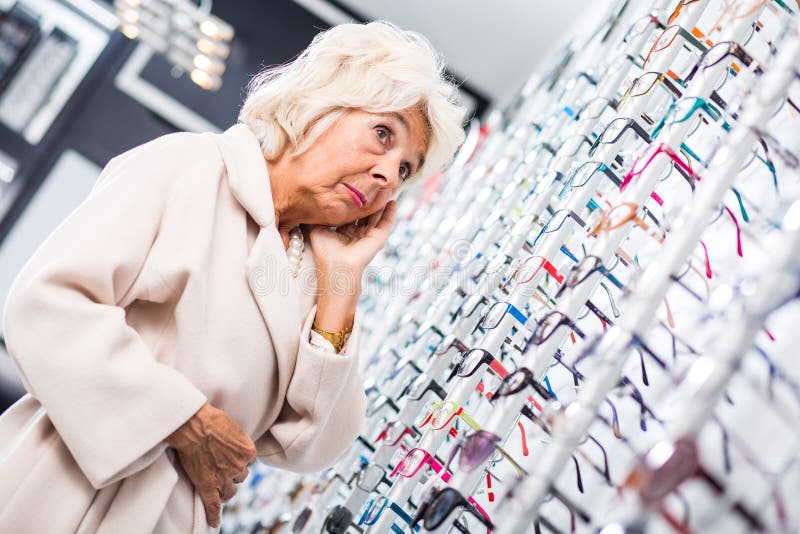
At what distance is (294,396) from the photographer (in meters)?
1.21

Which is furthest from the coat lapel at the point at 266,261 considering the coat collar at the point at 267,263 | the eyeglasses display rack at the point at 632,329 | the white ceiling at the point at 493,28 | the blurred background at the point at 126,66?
the blurred background at the point at 126,66

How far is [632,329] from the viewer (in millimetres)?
820

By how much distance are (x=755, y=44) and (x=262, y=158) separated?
1.04 m

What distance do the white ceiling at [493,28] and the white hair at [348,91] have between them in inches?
83.2

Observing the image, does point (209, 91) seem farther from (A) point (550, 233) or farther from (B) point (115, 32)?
(A) point (550, 233)

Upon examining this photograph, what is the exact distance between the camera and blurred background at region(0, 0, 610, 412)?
150 inches

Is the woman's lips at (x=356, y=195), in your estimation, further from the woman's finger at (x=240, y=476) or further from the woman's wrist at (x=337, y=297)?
the woman's finger at (x=240, y=476)

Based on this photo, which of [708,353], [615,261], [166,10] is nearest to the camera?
[708,353]

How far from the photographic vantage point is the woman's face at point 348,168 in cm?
129

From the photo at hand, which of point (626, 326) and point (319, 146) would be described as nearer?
point (626, 326)

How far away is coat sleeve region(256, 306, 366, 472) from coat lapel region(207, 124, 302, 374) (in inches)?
1.5

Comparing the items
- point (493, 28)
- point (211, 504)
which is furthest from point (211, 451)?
point (493, 28)

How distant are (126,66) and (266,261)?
3491 mm

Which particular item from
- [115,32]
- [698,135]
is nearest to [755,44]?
[698,135]
